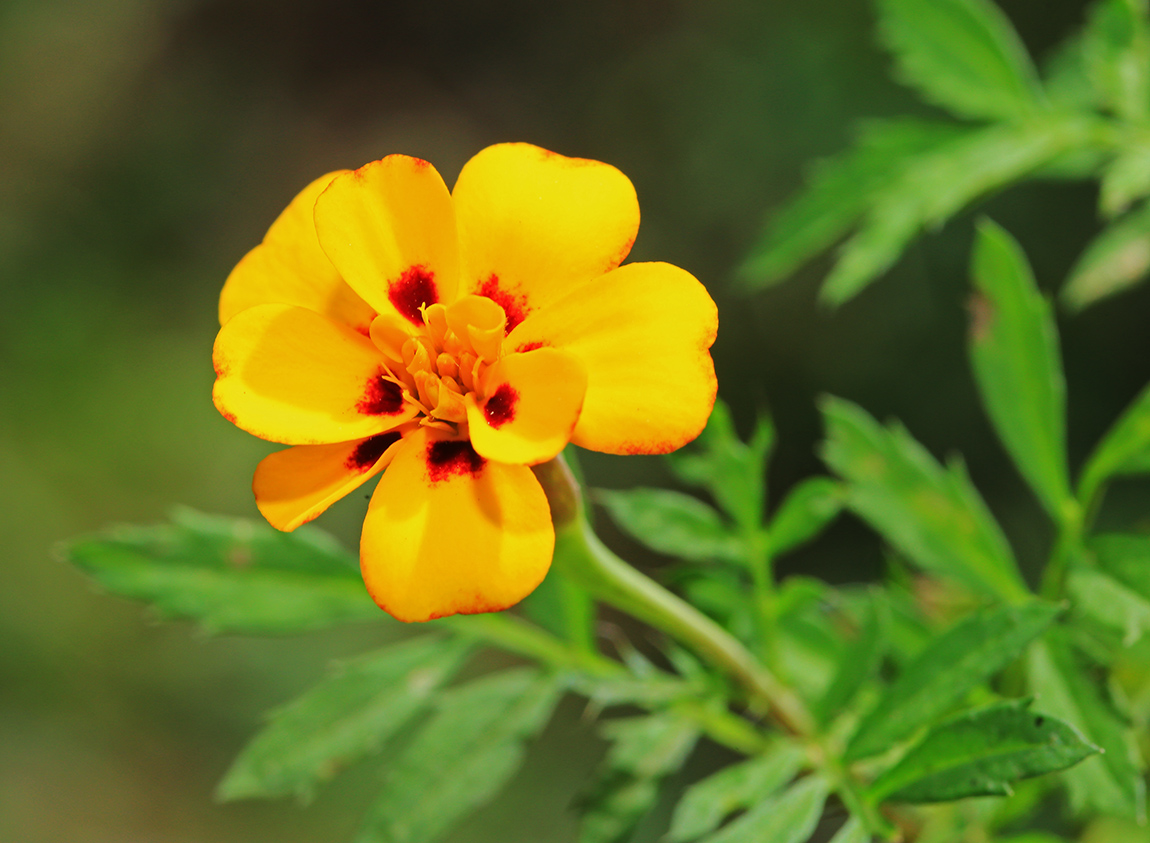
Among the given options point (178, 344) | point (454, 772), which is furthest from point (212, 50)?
point (454, 772)

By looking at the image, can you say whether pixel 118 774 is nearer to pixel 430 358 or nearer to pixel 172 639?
pixel 172 639

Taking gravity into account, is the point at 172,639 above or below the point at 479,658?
above

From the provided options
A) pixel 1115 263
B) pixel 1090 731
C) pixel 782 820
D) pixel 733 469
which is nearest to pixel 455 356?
pixel 733 469

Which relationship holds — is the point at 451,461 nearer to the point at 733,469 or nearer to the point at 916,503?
the point at 733,469

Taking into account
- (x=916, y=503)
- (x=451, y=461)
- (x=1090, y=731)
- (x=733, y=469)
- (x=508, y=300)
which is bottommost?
(x=1090, y=731)

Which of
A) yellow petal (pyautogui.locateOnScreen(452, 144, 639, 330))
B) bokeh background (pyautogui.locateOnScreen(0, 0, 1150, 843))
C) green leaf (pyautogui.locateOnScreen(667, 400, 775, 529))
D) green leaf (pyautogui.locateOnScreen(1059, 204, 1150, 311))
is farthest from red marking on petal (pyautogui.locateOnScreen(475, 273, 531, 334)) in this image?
bokeh background (pyautogui.locateOnScreen(0, 0, 1150, 843))

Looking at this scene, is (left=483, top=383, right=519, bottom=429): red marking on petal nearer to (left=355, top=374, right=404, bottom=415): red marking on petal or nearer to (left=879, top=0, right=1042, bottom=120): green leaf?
(left=355, top=374, right=404, bottom=415): red marking on petal
